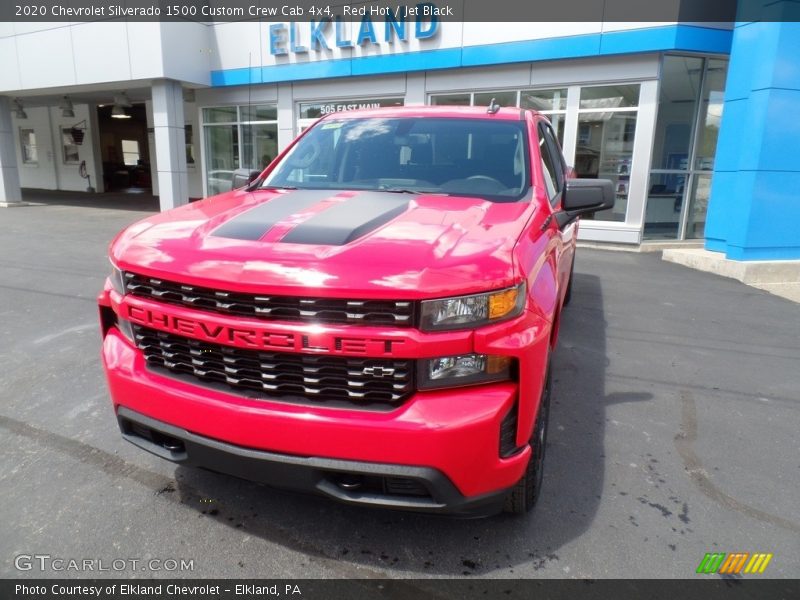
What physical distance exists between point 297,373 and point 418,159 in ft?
5.84

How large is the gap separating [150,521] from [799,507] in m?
3.10

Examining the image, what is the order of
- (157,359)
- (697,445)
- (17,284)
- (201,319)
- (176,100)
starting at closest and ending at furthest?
(201,319)
(157,359)
(697,445)
(17,284)
(176,100)

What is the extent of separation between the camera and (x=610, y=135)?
10922 mm

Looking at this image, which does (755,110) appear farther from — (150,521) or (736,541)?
(150,521)

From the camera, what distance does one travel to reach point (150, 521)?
2469 millimetres

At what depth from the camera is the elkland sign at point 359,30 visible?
39.3ft

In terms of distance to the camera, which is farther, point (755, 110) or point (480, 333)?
point (755, 110)

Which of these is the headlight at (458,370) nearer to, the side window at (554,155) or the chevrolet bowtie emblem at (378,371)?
the chevrolet bowtie emblem at (378,371)

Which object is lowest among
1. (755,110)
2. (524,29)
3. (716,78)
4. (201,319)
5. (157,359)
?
(157,359)

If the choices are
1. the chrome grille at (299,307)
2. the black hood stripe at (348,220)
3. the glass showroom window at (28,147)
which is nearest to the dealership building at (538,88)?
the black hood stripe at (348,220)

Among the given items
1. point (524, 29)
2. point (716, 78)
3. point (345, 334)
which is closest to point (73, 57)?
point (524, 29)

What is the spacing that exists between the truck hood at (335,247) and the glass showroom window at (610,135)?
929 cm

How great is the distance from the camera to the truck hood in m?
1.88

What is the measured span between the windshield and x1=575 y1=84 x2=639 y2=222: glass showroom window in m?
8.38
